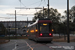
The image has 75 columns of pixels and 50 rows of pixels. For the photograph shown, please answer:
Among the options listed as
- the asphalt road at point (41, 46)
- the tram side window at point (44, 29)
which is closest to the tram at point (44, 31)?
the tram side window at point (44, 29)

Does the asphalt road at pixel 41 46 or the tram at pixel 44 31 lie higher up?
the tram at pixel 44 31

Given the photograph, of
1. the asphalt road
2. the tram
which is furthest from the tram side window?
the asphalt road

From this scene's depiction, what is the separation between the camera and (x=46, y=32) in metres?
26.7

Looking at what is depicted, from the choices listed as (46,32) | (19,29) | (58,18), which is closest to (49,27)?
(46,32)

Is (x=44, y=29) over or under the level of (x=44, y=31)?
over

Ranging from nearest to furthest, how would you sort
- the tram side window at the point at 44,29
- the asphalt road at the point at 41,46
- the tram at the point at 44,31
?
the asphalt road at the point at 41,46 < the tram at the point at 44,31 < the tram side window at the point at 44,29

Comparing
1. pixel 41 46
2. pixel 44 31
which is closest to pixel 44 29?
pixel 44 31

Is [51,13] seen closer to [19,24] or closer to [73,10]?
[73,10]

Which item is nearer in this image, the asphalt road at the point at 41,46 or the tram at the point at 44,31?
the asphalt road at the point at 41,46

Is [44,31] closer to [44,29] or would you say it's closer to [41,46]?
[44,29]

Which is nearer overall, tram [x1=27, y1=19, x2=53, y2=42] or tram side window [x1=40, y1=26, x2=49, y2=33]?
tram [x1=27, y1=19, x2=53, y2=42]

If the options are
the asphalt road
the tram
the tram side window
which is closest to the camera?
the asphalt road

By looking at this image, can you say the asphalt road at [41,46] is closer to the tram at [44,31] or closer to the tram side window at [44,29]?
the tram at [44,31]

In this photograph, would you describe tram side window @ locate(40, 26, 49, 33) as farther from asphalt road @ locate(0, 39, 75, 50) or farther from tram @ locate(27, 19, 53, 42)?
asphalt road @ locate(0, 39, 75, 50)
